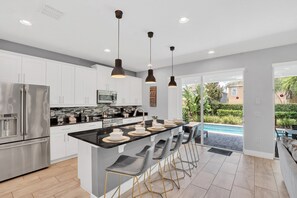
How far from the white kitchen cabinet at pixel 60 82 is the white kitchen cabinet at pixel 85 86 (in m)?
0.14

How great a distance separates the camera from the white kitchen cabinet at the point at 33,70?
3.12 metres

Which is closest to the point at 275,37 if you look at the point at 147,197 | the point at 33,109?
the point at 147,197

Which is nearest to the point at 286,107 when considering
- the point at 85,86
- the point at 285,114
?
the point at 285,114

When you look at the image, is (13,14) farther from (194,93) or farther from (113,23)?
(194,93)

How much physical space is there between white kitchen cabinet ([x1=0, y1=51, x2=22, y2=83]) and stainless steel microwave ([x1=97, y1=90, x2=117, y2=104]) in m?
1.96

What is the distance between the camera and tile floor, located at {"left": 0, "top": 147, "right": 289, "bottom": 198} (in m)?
2.27

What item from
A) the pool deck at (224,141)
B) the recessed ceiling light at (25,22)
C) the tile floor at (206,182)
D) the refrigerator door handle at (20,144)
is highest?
the recessed ceiling light at (25,22)

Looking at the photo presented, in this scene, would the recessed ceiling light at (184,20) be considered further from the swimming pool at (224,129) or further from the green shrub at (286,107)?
the swimming pool at (224,129)

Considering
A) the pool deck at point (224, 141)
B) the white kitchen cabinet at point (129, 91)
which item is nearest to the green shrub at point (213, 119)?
the pool deck at point (224, 141)

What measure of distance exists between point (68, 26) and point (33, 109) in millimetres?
1825

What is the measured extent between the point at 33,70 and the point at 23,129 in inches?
51.5

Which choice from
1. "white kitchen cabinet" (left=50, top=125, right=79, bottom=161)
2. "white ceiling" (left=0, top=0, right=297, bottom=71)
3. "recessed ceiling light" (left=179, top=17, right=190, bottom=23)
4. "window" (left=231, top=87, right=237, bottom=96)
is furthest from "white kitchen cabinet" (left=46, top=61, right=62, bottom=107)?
"window" (left=231, top=87, right=237, bottom=96)

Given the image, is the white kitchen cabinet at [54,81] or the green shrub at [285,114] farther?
the green shrub at [285,114]

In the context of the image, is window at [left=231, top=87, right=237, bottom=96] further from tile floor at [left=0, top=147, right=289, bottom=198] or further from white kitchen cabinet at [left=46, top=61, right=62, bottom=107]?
white kitchen cabinet at [left=46, top=61, right=62, bottom=107]
